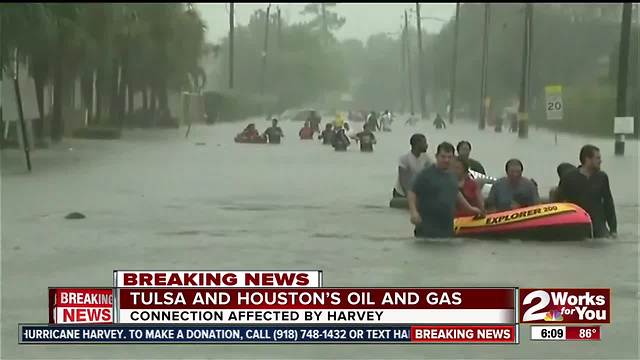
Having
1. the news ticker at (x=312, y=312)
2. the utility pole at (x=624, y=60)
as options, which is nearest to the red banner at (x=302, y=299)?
the news ticker at (x=312, y=312)

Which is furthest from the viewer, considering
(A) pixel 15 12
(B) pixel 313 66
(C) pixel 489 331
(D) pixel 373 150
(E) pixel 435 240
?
(B) pixel 313 66

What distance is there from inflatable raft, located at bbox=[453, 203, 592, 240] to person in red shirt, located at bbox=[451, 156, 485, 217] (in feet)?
0.69

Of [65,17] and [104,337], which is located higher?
[65,17]

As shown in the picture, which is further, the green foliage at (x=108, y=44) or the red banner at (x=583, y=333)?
the green foliage at (x=108, y=44)

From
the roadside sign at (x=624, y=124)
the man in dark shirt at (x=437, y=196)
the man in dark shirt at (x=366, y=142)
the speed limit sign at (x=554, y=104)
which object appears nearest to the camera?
the man in dark shirt at (x=437, y=196)

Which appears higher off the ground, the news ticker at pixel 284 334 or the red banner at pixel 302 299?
the red banner at pixel 302 299

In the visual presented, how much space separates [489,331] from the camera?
9305 millimetres

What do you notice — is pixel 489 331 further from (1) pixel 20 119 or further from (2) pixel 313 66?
(2) pixel 313 66

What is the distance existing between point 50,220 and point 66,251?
13.8 feet

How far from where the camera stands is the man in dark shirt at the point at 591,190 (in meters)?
17.8

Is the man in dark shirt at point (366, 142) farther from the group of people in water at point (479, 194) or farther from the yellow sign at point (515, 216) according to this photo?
the yellow sign at point (515, 216)

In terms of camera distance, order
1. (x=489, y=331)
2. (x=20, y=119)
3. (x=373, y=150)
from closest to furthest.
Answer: (x=489, y=331) → (x=20, y=119) → (x=373, y=150)

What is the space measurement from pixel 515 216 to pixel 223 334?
Result: 29.8 ft

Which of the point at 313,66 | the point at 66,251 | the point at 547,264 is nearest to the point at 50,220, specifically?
the point at 66,251
